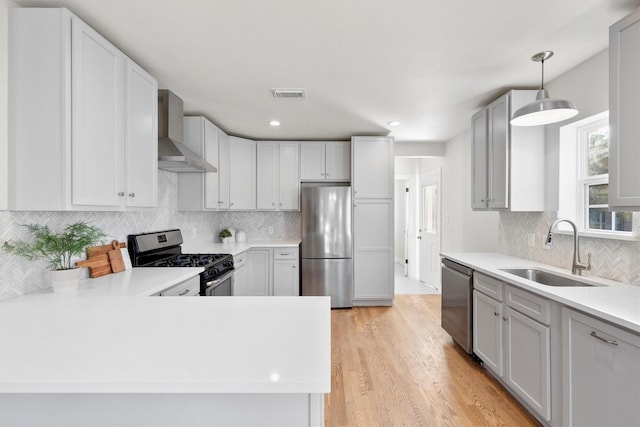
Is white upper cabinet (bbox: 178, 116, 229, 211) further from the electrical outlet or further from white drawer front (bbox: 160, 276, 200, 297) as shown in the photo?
the electrical outlet

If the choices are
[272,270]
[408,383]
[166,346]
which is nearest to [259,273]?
[272,270]

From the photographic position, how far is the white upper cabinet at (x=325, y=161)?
4543mm

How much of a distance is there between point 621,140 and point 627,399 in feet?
4.15

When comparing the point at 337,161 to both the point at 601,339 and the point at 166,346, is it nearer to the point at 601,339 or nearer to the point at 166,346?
the point at 601,339

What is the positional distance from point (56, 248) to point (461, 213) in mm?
4504

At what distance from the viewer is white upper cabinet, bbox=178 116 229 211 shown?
3.47 m

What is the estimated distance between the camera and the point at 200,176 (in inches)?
142

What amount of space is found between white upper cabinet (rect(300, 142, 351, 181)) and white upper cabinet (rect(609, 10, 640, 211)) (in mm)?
3083

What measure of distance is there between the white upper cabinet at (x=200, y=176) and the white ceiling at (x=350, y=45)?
29cm

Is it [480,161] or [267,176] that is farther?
[267,176]

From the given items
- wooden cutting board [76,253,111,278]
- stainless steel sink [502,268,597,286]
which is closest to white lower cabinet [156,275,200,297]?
wooden cutting board [76,253,111,278]

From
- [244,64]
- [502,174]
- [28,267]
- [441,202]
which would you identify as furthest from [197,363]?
[441,202]

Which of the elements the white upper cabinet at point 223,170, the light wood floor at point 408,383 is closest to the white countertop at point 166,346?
the light wood floor at point 408,383

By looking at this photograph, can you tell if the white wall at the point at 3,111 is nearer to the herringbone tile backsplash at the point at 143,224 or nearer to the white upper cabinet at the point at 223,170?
the herringbone tile backsplash at the point at 143,224
